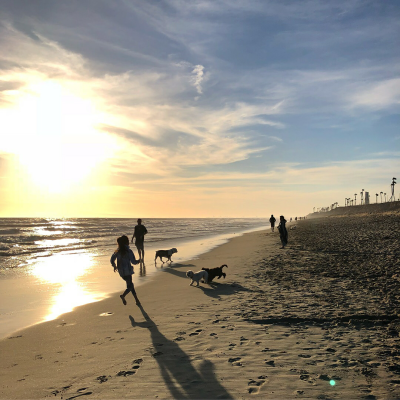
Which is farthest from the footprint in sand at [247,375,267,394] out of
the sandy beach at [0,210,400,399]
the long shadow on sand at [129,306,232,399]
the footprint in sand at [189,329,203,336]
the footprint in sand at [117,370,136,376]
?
the footprint in sand at [189,329,203,336]

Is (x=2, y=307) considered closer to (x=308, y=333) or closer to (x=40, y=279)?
(x=40, y=279)

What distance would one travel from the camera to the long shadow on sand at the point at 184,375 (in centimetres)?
387

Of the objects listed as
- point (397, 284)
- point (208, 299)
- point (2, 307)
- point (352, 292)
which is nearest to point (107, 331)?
point (208, 299)

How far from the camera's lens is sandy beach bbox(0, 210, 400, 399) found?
157 inches

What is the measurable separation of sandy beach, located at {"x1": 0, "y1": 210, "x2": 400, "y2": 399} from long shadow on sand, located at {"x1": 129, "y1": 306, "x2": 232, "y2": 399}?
0.05ft

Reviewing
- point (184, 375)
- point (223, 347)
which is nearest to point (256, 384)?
point (184, 375)

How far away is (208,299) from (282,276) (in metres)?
3.79

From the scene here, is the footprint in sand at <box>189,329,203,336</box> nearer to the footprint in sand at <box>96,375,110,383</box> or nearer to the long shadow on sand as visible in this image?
the long shadow on sand

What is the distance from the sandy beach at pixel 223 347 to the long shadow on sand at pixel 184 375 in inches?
0.6

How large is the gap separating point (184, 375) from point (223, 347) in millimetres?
1046

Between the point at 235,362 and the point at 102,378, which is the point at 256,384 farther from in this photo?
the point at 102,378

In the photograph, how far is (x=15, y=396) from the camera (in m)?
4.10

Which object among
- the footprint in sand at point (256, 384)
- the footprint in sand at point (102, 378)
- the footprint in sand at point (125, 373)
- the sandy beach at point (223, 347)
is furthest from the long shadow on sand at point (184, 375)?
the footprint in sand at point (102, 378)

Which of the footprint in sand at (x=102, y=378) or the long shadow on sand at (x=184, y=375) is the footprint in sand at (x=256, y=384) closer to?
the long shadow on sand at (x=184, y=375)
